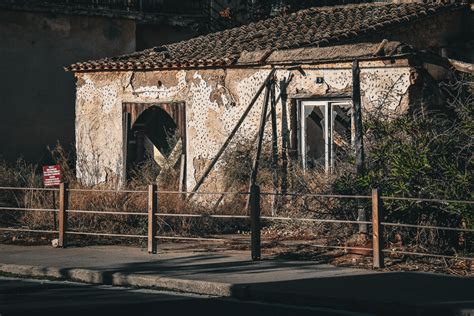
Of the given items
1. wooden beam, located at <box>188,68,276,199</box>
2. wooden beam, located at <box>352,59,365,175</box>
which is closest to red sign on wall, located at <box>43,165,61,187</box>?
wooden beam, located at <box>188,68,276,199</box>

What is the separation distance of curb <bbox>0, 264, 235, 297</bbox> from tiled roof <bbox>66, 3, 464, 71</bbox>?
7.89 meters

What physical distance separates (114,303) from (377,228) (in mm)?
3986

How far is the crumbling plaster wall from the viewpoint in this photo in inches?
769

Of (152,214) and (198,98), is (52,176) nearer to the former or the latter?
(152,214)

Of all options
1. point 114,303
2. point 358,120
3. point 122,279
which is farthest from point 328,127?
point 114,303

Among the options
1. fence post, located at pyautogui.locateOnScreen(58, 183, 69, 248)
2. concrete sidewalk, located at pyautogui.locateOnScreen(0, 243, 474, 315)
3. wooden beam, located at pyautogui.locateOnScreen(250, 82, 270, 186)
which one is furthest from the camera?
wooden beam, located at pyautogui.locateOnScreen(250, 82, 270, 186)

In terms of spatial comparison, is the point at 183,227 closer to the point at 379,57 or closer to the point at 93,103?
the point at 379,57

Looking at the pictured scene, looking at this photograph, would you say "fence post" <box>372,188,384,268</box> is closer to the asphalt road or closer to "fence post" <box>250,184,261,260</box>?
"fence post" <box>250,184,261,260</box>

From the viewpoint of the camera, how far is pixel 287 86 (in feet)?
68.6

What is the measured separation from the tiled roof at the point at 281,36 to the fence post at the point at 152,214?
5.89 m

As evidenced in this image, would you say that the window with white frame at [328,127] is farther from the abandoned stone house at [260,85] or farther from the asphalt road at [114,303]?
the asphalt road at [114,303]

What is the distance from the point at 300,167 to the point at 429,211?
5.30 metres

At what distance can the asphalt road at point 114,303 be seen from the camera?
1167 cm

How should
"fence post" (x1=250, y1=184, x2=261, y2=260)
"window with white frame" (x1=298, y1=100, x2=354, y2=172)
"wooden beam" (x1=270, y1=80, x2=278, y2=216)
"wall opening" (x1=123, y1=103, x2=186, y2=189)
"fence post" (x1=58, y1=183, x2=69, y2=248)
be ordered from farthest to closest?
1. "wall opening" (x1=123, y1=103, x2=186, y2=189)
2. "wooden beam" (x1=270, y1=80, x2=278, y2=216)
3. "window with white frame" (x1=298, y1=100, x2=354, y2=172)
4. "fence post" (x1=58, y1=183, x2=69, y2=248)
5. "fence post" (x1=250, y1=184, x2=261, y2=260)
